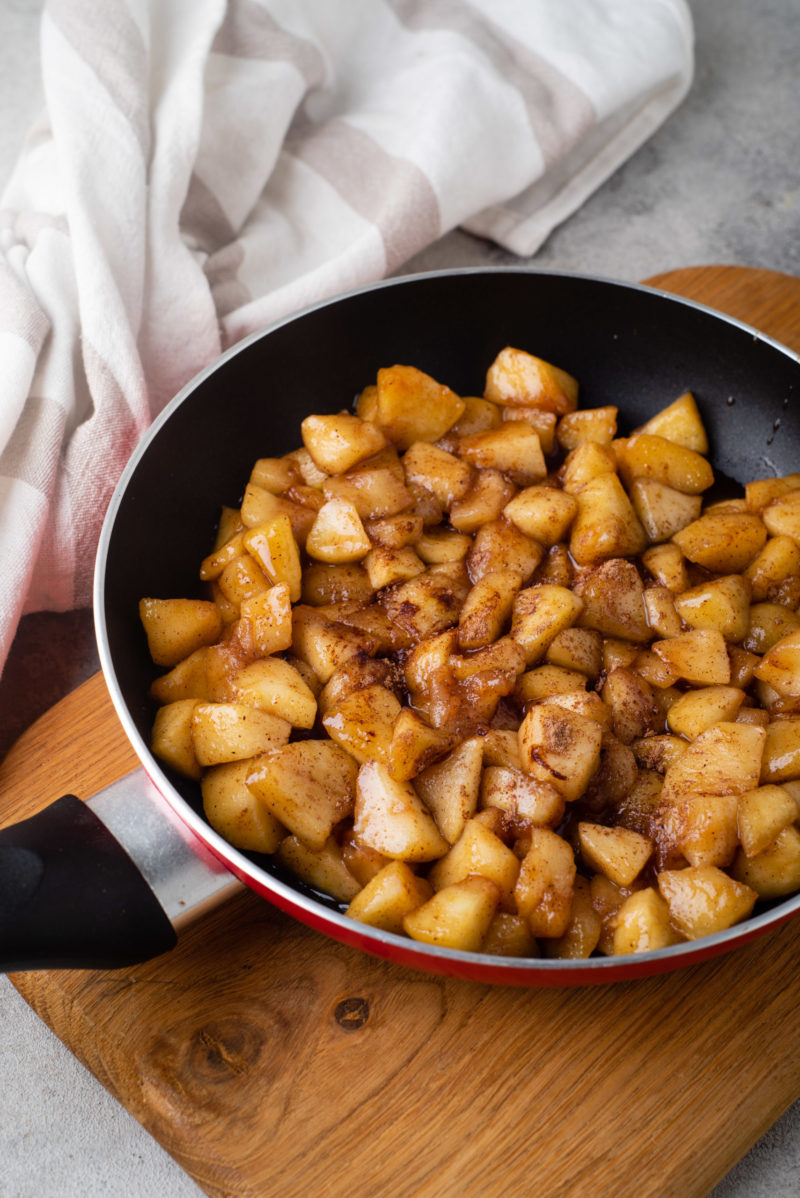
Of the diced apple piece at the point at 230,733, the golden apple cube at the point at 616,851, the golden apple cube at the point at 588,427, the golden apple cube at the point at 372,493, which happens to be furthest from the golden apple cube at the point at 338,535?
the golden apple cube at the point at 616,851

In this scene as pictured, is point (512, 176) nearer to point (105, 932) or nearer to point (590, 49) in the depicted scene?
point (590, 49)

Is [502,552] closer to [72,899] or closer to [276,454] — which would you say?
[276,454]

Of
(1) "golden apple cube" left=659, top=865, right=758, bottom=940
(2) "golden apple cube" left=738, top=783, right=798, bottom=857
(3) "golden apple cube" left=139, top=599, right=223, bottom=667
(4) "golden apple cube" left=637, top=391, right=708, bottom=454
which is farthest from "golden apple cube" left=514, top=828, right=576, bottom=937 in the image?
(4) "golden apple cube" left=637, top=391, right=708, bottom=454

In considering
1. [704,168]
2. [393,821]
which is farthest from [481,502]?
[704,168]

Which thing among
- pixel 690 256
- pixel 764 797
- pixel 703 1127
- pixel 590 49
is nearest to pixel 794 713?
pixel 764 797

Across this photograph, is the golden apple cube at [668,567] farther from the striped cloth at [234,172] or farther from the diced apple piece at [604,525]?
the striped cloth at [234,172]

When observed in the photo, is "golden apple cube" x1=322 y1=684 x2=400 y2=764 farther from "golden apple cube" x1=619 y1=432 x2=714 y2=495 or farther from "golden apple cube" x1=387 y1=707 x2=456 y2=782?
"golden apple cube" x1=619 y1=432 x2=714 y2=495

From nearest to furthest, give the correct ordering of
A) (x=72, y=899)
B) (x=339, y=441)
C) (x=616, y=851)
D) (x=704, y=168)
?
(x=72, y=899)
(x=616, y=851)
(x=339, y=441)
(x=704, y=168)
